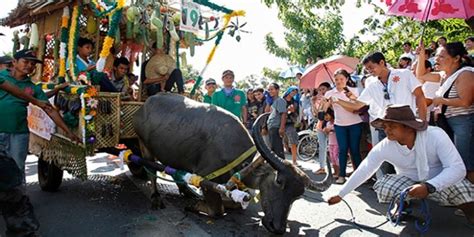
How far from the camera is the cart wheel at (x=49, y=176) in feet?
17.8

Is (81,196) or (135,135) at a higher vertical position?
(135,135)

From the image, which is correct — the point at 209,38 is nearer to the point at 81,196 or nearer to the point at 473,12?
the point at 81,196

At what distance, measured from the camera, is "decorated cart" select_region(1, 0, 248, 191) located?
468 centimetres

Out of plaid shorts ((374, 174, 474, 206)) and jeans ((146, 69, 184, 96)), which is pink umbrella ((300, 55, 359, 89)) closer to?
jeans ((146, 69, 184, 96))

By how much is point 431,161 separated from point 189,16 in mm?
3467

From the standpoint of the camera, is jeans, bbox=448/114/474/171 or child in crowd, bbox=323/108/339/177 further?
child in crowd, bbox=323/108/339/177

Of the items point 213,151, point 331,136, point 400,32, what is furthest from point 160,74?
point 400,32

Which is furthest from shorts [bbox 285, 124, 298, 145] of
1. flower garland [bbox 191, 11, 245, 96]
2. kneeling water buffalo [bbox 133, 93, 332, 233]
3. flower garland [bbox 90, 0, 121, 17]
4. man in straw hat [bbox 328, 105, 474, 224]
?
flower garland [bbox 90, 0, 121, 17]

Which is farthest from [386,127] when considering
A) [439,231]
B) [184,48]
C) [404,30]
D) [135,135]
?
[404,30]

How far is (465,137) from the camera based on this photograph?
4.23 meters

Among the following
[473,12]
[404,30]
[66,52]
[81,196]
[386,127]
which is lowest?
[81,196]

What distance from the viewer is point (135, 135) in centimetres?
524

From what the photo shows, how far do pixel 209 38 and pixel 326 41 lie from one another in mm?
11648

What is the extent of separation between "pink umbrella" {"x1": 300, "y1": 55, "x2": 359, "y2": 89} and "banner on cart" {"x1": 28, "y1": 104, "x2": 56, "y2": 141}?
A: 4.58m
